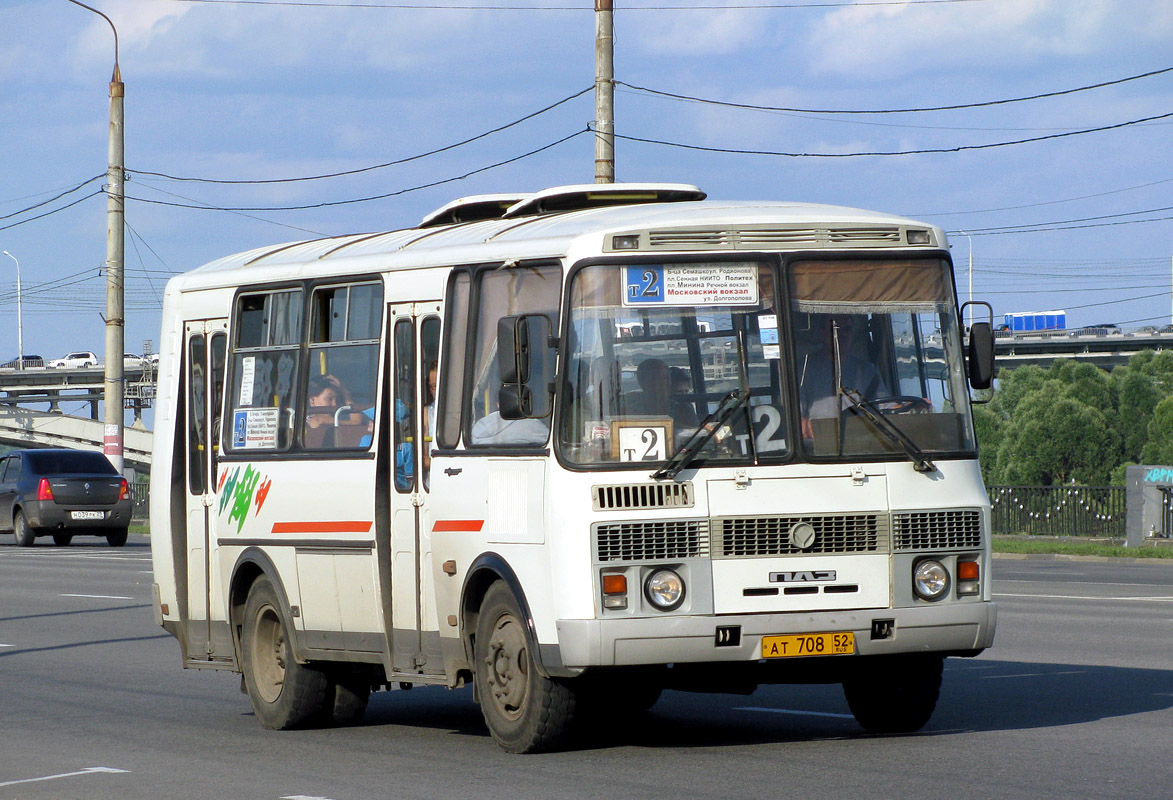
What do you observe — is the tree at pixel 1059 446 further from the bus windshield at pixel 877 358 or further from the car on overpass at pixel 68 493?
the bus windshield at pixel 877 358

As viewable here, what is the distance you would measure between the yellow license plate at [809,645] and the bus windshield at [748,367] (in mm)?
823

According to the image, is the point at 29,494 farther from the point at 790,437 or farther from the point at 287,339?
the point at 790,437

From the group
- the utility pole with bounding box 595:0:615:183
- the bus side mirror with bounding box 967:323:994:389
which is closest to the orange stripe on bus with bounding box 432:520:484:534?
the bus side mirror with bounding box 967:323:994:389

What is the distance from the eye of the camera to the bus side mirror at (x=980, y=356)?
9320mm

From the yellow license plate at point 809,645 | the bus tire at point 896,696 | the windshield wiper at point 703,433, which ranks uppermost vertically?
the windshield wiper at point 703,433

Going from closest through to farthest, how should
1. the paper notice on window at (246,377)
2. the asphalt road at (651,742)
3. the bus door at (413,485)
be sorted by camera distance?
the asphalt road at (651,742)
the bus door at (413,485)
the paper notice on window at (246,377)

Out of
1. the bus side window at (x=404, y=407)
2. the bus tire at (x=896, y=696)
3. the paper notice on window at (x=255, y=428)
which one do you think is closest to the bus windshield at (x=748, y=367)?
the bus tire at (x=896, y=696)

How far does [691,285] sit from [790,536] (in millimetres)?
1255

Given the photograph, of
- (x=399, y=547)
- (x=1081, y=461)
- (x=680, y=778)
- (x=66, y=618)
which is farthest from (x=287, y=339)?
(x=1081, y=461)

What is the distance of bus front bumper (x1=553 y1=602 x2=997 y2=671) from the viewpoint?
27.9 feet

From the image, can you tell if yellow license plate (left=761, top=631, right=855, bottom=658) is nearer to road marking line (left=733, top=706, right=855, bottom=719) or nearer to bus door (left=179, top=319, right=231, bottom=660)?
road marking line (left=733, top=706, right=855, bottom=719)

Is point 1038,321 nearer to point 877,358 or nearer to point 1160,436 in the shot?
point 1160,436

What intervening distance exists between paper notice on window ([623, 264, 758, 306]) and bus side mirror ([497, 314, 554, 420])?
441mm

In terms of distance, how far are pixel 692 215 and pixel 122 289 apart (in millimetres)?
30195
